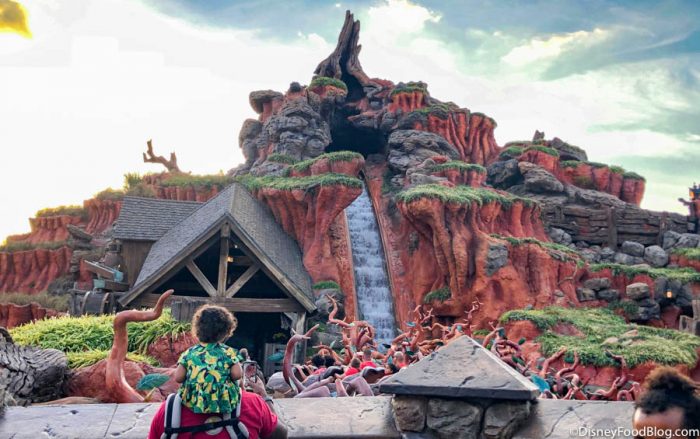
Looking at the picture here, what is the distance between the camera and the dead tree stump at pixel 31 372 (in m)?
5.64

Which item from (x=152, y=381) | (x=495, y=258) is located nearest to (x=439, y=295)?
(x=495, y=258)

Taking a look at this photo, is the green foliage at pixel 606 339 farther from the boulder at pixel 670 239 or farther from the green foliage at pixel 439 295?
the boulder at pixel 670 239

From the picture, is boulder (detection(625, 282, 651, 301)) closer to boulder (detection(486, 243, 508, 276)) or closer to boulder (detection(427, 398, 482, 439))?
boulder (detection(486, 243, 508, 276))

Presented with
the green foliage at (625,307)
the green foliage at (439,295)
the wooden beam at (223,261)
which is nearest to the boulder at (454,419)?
the wooden beam at (223,261)

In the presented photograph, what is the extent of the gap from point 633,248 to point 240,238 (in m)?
20.4

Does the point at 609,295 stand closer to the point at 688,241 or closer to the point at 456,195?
the point at 456,195

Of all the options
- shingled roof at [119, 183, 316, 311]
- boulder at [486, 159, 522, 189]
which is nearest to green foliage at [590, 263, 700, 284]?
boulder at [486, 159, 522, 189]

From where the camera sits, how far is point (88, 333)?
9.38 metres

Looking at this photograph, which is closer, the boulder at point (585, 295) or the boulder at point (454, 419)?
the boulder at point (454, 419)

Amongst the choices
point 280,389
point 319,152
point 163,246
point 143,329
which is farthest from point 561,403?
point 319,152

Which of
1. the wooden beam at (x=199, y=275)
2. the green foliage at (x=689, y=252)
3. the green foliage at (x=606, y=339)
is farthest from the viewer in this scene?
the green foliage at (x=689, y=252)

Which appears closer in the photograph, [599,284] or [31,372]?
[31,372]

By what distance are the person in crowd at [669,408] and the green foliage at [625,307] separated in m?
19.9

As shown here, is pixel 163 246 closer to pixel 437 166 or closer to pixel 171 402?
pixel 437 166
